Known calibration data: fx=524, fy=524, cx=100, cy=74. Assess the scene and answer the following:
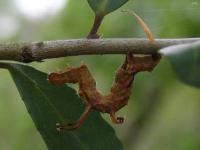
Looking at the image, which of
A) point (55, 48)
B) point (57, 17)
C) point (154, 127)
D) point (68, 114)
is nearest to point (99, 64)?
point (57, 17)

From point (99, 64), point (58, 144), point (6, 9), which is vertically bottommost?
point (6, 9)

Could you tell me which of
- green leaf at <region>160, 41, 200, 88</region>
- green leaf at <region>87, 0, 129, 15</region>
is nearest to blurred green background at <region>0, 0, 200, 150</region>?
green leaf at <region>87, 0, 129, 15</region>

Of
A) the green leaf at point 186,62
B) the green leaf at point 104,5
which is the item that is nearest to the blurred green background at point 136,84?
the green leaf at point 104,5

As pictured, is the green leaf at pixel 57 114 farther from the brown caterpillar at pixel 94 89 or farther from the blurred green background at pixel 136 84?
the blurred green background at pixel 136 84

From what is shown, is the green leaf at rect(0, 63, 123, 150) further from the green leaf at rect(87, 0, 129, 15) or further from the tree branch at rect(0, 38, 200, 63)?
the green leaf at rect(87, 0, 129, 15)

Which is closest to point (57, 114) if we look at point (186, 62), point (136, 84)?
point (186, 62)

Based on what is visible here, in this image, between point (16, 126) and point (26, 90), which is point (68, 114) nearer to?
point (26, 90)
